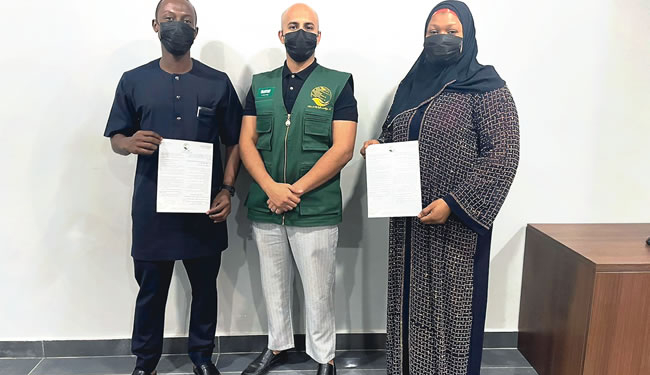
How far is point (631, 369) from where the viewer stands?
1664 mm

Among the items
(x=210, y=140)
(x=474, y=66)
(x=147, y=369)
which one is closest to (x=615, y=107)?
(x=474, y=66)

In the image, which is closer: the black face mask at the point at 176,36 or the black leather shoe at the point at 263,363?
the black face mask at the point at 176,36

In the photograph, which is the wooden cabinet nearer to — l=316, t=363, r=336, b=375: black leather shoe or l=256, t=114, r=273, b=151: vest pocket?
l=316, t=363, r=336, b=375: black leather shoe

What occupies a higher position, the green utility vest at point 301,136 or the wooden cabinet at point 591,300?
the green utility vest at point 301,136

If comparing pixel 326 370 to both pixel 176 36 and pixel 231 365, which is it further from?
pixel 176 36

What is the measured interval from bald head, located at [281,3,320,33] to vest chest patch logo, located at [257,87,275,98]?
9.2 inches

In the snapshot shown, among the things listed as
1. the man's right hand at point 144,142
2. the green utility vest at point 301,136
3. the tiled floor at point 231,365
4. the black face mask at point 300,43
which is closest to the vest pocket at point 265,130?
the green utility vest at point 301,136

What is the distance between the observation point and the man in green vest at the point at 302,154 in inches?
67.3

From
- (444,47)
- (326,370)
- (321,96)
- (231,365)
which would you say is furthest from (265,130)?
(231,365)

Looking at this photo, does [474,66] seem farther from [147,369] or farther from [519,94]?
[147,369]

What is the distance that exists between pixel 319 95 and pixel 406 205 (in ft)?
1.87

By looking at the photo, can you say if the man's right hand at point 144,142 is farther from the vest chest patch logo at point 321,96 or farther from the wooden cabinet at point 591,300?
the wooden cabinet at point 591,300

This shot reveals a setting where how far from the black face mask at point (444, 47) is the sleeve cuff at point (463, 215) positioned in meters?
0.48

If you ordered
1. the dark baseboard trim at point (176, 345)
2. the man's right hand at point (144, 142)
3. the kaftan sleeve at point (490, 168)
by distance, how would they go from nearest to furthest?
the kaftan sleeve at point (490, 168), the man's right hand at point (144, 142), the dark baseboard trim at point (176, 345)
